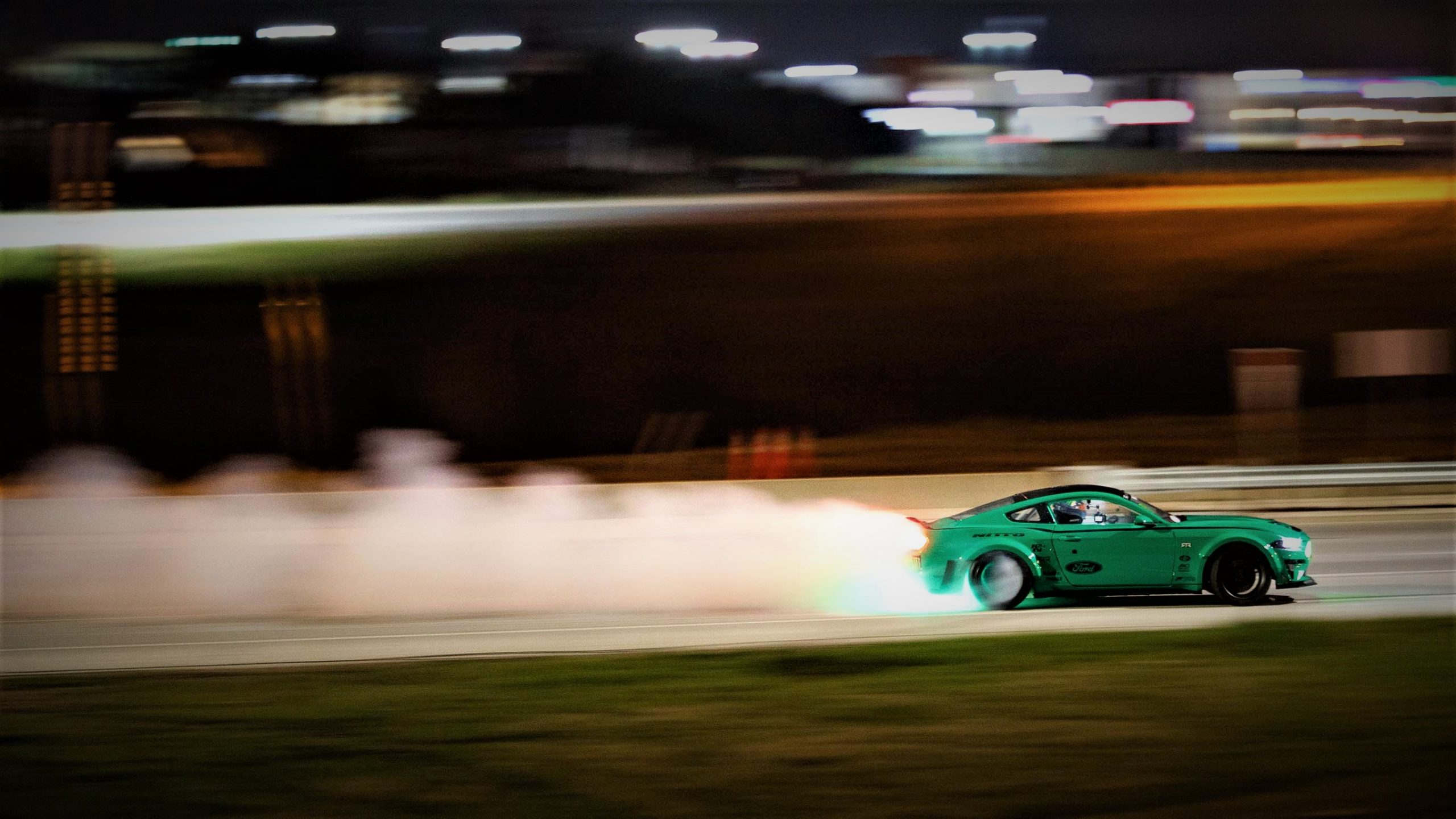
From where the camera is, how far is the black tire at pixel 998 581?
10.3 m

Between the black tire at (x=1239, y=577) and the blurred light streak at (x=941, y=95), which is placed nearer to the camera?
the black tire at (x=1239, y=577)

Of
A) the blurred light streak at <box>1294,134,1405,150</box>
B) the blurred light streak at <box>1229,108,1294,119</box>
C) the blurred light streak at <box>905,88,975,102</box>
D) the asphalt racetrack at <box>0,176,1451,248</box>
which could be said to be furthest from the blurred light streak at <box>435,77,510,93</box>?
the blurred light streak at <box>1294,134,1405,150</box>

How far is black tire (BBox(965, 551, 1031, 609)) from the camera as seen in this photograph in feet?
33.7

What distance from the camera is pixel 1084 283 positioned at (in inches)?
1205

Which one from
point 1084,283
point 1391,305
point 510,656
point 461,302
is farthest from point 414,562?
point 1391,305

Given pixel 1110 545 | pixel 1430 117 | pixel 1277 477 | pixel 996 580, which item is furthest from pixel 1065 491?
pixel 1430 117

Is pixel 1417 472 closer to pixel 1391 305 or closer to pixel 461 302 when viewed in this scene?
pixel 1391 305

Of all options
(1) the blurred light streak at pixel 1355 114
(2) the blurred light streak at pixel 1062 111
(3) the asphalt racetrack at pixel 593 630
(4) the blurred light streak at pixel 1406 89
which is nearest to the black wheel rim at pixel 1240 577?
(3) the asphalt racetrack at pixel 593 630

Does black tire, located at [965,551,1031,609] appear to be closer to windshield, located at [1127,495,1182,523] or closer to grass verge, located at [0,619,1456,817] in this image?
windshield, located at [1127,495,1182,523]

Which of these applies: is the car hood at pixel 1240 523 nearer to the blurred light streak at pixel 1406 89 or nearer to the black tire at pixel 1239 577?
the black tire at pixel 1239 577

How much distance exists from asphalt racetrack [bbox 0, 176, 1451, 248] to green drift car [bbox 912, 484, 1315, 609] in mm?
24141

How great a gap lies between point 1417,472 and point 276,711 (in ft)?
50.6

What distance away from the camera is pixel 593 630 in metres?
10.2

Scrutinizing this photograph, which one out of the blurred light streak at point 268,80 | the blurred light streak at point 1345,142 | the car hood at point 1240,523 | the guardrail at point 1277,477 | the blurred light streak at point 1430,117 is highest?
the blurred light streak at point 268,80
